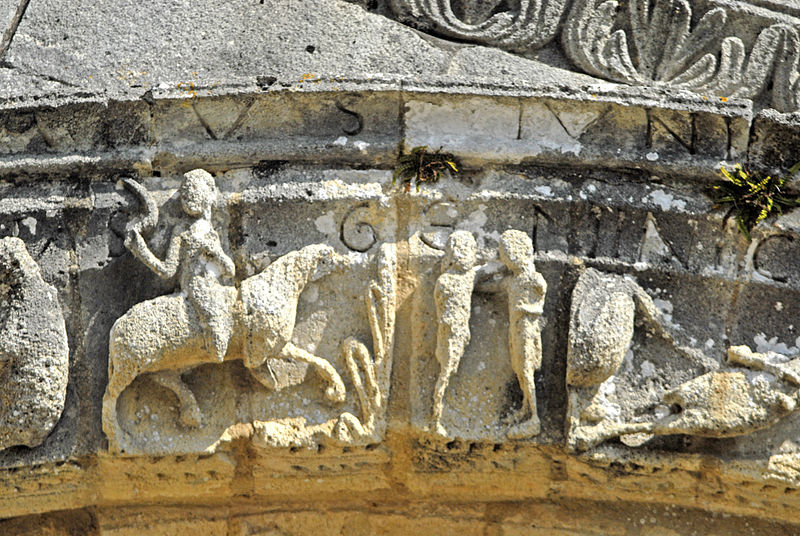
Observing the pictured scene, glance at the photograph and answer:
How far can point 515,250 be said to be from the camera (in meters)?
4.34

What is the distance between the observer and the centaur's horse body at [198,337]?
4207 millimetres

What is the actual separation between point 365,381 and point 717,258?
1373 millimetres

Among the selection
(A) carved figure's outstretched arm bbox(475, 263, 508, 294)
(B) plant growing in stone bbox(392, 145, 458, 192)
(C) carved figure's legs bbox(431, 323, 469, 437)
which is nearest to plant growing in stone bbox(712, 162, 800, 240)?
(A) carved figure's outstretched arm bbox(475, 263, 508, 294)

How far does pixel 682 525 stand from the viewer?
4.54m

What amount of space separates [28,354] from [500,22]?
2246 mm

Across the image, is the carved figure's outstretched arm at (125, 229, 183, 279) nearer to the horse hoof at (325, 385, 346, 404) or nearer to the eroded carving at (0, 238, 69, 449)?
the eroded carving at (0, 238, 69, 449)

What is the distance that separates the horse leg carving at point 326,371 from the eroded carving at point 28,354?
2.70 feet

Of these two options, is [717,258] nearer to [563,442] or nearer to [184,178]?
[563,442]

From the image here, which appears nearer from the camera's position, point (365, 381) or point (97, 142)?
point (365, 381)

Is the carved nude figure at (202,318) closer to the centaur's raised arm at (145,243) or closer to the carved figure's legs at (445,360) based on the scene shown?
the centaur's raised arm at (145,243)

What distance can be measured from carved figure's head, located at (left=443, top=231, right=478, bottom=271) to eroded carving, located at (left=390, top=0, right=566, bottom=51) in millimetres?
950

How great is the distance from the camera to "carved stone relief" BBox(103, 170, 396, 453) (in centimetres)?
423

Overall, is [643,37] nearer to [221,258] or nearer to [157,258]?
[221,258]

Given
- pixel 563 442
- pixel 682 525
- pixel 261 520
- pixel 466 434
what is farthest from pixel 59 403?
pixel 682 525
